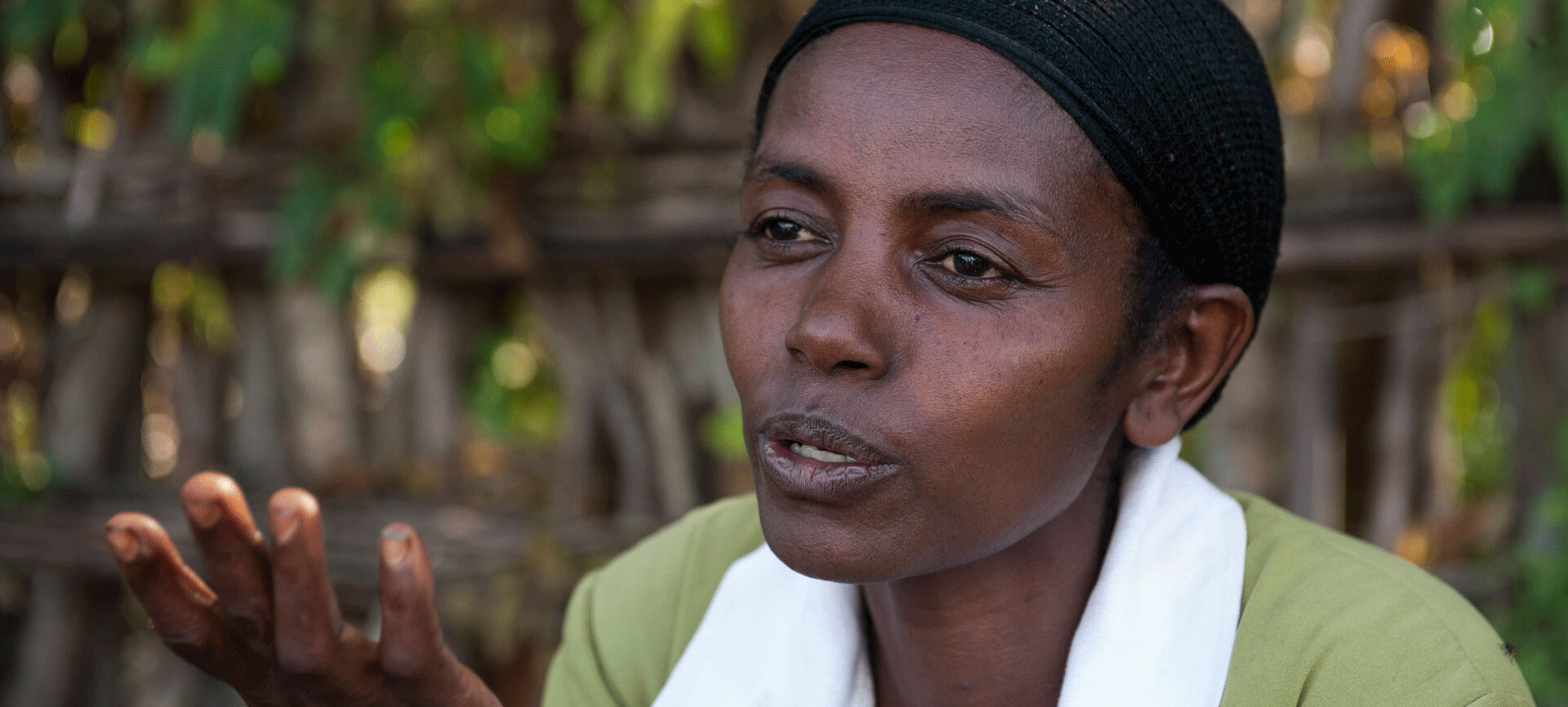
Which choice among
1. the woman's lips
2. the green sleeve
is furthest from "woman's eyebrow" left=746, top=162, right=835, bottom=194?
the green sleeve

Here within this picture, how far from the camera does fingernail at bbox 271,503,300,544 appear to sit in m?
1.32

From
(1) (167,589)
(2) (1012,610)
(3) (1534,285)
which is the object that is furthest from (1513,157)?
(1) (167,589)

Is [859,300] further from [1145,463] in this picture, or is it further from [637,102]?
[637,102]

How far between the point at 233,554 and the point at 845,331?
2.37ft

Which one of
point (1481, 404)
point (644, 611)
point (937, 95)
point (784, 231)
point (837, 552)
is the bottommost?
point (1481, 404)

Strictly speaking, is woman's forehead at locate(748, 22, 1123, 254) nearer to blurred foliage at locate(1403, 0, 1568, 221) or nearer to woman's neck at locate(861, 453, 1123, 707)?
woman's neck at locate(861, 453, 1123, 707)

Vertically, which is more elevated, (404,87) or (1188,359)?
(404,87)

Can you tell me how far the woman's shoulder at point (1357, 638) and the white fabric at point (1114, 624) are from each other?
37 millimetres

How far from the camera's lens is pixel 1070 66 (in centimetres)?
152

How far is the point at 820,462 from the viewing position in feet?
4.89

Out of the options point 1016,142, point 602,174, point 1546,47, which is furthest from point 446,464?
point 1546,47

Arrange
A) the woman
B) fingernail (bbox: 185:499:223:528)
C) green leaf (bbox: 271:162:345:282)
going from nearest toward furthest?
1. fingernail (bbox: 185:499:223:528)
2. the woman
3. green leaf (bbox: 271:162:345:282)

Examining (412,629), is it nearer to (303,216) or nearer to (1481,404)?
(303,216)

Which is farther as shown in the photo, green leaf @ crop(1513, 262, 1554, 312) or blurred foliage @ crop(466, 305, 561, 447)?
blurred foliage @ crop(466, 305, 561, 447)
